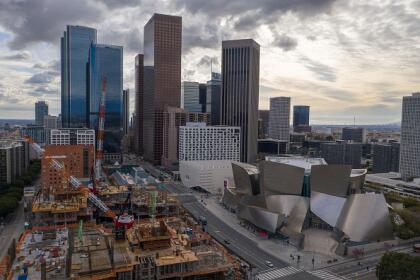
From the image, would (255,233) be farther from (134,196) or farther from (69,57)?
(69,57)

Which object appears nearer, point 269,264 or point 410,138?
point 269,264

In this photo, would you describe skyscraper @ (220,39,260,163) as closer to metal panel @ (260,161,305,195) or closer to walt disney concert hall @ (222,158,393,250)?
walt disney concert hall @ (222,158,393,250)

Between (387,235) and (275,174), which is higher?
(275,174)

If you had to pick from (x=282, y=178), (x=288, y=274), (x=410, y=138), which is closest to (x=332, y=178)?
(x=282, y=178)

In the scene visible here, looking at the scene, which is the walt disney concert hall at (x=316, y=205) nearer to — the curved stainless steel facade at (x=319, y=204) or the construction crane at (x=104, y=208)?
the curved stainless steel facade at (x=319, y=204)

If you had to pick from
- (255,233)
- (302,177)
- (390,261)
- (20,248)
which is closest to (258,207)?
(255,233)

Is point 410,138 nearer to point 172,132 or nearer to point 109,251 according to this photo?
point 172,132

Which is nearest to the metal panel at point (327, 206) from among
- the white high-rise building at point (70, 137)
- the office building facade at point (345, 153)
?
the white high-rise building at point (70, 137)
